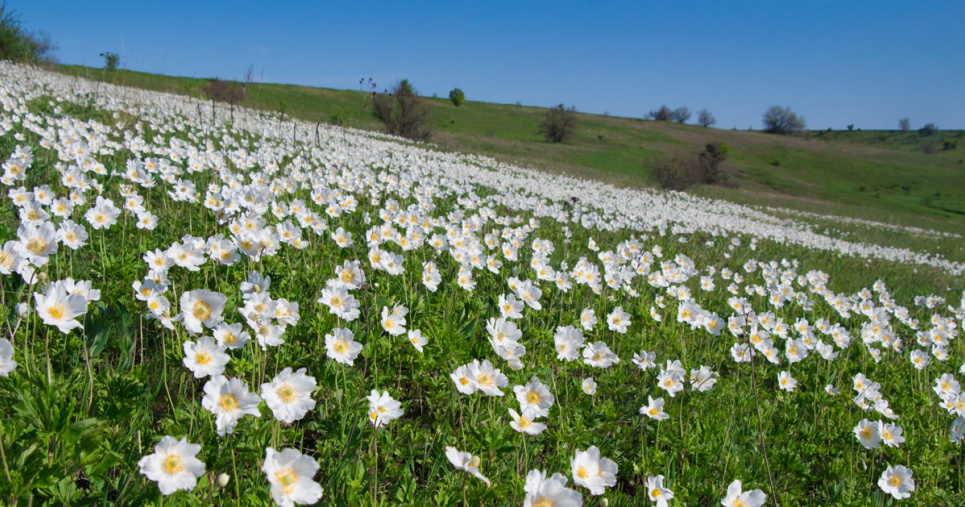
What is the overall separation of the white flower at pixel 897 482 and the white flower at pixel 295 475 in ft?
9.73

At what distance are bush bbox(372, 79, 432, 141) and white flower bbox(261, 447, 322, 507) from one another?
119ft

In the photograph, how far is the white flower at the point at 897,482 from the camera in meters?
2.63

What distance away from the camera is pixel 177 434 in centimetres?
197

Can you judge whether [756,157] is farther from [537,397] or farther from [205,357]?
[205,357]

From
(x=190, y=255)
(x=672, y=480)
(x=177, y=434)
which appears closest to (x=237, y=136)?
(x=190, y=255)

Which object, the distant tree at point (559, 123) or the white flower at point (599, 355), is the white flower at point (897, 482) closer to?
the white flower at point (599, 355)

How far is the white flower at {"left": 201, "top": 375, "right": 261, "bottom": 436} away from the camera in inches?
62.3

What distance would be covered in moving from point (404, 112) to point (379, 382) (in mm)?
36211

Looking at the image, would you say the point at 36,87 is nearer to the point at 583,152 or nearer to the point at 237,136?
the point at 237,136

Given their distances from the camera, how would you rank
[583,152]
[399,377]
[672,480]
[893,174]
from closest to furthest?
[672,480]
[399,377]
[583,152]
[893,174]

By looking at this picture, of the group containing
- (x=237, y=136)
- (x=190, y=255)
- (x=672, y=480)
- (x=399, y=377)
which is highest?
(x=237, y=136)

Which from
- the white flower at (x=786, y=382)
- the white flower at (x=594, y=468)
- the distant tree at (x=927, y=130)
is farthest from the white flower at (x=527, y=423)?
the distant tree at (x=927, y=130)

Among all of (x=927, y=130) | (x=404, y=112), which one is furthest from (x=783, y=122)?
(x=404, y=112)

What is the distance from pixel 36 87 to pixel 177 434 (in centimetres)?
1340
